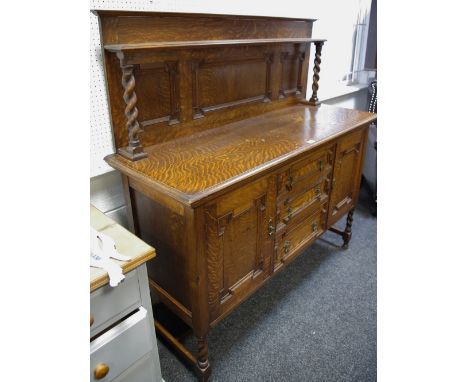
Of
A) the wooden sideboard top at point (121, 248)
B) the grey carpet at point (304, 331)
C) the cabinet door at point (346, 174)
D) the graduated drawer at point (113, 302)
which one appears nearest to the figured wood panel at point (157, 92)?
the wooden sideboard top at point (121, 248)

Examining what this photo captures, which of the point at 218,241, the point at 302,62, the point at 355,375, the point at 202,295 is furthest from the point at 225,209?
the point at 302,62

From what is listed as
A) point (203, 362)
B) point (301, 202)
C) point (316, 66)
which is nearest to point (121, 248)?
point (203, 362)

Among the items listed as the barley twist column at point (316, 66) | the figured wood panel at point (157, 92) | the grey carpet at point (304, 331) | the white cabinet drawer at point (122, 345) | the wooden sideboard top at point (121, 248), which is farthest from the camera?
the barley twist column at point (316, 66)

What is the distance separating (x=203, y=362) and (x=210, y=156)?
0.87 meters

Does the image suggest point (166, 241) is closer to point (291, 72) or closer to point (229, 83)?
point (229, 83)

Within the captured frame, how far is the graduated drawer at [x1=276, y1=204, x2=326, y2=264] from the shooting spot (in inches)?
64.8

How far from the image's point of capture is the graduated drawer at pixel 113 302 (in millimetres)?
1000

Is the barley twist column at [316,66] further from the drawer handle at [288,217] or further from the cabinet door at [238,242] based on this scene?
the cabinet door at [238,242]

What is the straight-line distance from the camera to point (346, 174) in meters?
2.02

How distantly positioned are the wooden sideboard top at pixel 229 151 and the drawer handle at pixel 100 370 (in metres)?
0.57

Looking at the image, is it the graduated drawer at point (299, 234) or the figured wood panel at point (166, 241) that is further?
the graduated drawer at point (299, 234)

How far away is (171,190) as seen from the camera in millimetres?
1092

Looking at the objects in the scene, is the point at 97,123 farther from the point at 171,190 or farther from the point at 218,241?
the point at 218,241
